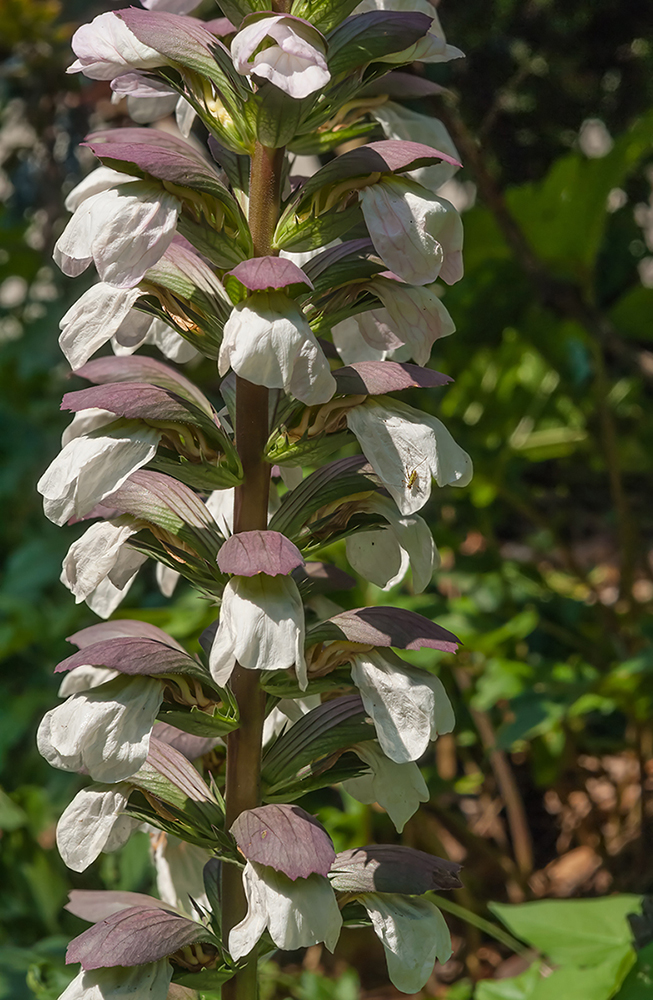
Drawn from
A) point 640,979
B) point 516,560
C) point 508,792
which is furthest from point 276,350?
point 516,560

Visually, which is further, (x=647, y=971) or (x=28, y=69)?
(x=28, y=69)

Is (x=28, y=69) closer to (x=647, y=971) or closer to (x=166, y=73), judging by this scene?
(x=166, y=73)

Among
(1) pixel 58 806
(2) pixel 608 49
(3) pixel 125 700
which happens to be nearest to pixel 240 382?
(3) pixel 125 700

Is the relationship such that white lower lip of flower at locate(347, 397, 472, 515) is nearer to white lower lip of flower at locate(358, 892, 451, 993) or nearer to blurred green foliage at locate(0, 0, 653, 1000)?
white lower lip of flower at locate(358, 892, 451, 993)

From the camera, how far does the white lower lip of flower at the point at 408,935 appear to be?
56 cm

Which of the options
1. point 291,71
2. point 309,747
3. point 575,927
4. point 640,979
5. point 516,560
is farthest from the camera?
point 516,560

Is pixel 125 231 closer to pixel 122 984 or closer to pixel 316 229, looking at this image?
pixel 316 229

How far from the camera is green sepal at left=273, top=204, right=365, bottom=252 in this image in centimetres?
57

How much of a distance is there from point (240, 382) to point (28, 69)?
7.58 feet

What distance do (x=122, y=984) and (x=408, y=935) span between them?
179 millimetres

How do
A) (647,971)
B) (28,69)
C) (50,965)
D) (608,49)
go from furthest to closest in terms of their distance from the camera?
1. (28,69)
2. (608,49)
3. (50,965)
4. (647,971)

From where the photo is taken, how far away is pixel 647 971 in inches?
30.1

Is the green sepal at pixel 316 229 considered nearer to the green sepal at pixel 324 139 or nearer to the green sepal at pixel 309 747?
the green sepal at pixel 324 139

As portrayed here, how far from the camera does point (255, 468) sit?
1.94ft
